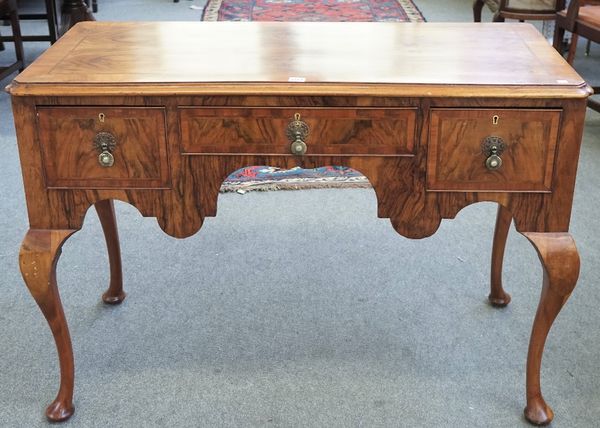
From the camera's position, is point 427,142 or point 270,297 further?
point 270,297

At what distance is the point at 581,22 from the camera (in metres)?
3.23

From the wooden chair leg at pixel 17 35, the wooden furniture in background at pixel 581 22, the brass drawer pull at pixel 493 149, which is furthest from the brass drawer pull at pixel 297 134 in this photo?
the wooden chair leg at pixel 17 35

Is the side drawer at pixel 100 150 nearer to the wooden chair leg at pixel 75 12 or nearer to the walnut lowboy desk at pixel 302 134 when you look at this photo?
the walnut lowboy desk at pixel 302 134

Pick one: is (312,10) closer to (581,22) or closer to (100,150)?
(581,22)

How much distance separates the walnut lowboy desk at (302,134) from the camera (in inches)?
60.1

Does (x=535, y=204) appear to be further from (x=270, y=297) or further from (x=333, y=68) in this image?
(x=270, y=297)

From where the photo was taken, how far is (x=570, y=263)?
1.62 meters

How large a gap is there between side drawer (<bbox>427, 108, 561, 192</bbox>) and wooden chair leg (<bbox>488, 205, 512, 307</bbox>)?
0.49 metres

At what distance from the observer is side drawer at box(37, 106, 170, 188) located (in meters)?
1.54

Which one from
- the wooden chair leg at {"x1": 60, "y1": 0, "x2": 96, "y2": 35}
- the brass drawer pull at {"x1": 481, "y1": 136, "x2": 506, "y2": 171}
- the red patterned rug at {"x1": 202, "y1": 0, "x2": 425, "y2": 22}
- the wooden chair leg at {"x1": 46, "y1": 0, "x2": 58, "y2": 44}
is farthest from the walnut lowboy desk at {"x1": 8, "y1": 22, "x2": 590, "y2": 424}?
the red patterned rug at {"x1": 202, "y1": 0, "x2": 425, "y2": 22}

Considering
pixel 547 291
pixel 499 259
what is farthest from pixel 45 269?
pixel 499 259

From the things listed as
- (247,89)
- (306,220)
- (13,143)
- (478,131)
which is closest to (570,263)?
(478,131)

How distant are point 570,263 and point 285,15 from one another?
3.65 m

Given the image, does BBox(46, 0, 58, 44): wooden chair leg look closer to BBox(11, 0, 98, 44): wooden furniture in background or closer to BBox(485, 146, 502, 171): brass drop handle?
BBox(11, 0, 98, 44): wooden furniture in background
